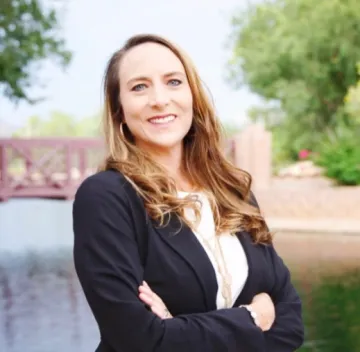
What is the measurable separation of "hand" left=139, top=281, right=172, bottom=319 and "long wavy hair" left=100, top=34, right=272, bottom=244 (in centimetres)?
15

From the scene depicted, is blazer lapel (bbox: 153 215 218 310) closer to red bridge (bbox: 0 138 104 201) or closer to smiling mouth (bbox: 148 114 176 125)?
smiling mouth (bbox: 148 114 176 125)

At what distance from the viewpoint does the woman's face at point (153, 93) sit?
174 centimetres

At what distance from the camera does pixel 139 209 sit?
1.64 metres

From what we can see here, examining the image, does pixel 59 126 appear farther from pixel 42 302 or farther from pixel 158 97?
pixel 158 97

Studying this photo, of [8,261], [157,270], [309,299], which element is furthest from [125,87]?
[8,261]

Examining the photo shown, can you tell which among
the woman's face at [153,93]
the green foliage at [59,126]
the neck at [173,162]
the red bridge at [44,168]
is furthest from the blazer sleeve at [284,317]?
the green foliage at [59,126]

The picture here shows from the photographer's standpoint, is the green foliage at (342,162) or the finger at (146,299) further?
the green foliage at (342,162)

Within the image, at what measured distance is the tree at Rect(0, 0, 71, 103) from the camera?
19297 millimetres

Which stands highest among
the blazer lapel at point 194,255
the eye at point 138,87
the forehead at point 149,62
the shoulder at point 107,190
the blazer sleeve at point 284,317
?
the forehead at point 149,62

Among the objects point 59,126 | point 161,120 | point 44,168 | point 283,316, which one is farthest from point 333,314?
point 59,126

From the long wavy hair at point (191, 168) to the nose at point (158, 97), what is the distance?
8 centimetres

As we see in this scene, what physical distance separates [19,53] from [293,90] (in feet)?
39.5

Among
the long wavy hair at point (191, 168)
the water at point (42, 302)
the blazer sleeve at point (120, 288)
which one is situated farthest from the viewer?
the water at point (42, 302)

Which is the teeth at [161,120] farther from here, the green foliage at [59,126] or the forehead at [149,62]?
the green foliage at [59,126]
